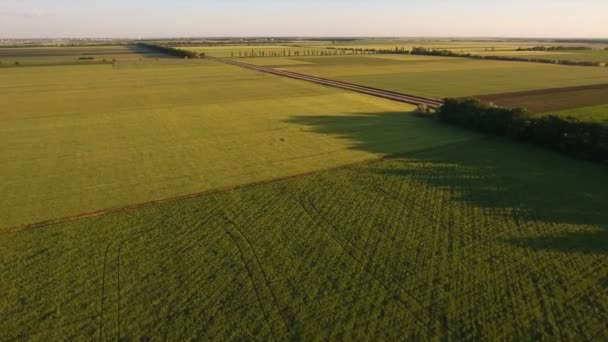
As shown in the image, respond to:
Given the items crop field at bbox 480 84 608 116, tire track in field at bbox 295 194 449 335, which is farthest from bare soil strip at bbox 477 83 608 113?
tire track in field at bbox 295 194 449 335

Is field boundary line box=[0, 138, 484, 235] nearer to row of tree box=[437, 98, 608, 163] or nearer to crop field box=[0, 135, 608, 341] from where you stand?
crop field box=[0, 135, 608, 341]

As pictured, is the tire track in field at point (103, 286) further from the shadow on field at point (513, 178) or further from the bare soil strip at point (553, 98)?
the bare soil strip at point (553, 98)

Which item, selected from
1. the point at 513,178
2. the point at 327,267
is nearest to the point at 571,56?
the point at 513,178

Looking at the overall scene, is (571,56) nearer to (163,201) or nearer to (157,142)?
(157,142)

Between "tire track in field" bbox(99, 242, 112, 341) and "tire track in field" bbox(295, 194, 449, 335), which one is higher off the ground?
"tire track in field" bbox(295, 194, 449, 335)

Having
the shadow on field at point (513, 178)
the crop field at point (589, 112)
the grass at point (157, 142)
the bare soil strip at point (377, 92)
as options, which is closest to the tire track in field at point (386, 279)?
the shadow on field at point (513, 178)

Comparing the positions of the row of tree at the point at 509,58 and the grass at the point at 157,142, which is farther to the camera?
the row of tree at the point at 509,58
